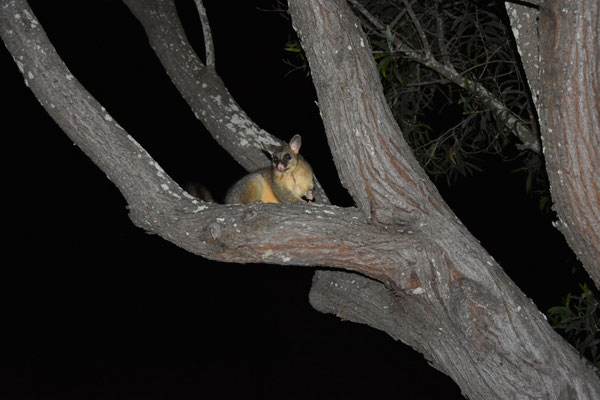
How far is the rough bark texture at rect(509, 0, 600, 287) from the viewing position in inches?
78.9

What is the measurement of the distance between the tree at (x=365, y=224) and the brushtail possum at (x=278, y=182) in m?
1.16

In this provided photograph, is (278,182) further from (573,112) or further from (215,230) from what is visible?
(573,112)

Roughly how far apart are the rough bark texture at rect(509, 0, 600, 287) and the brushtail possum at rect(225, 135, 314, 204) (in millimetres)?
1748

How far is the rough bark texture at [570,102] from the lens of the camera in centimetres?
200

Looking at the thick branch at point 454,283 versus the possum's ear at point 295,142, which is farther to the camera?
the possum's ear at point 295,142

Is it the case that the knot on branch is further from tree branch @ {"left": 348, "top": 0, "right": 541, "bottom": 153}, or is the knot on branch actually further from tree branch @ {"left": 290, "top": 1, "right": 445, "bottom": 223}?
tree branch @ {"left": 348, "top": 0, "right": 541, "bottom": 153}

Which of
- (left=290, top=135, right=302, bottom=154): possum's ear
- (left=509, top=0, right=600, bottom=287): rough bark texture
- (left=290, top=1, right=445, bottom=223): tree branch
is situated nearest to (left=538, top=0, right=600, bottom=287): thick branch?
(left=509, top=0, right=600, bottom=287): rough bark texture

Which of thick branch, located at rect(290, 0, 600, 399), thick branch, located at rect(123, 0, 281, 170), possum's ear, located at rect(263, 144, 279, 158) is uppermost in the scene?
thick branch, located at rect(123, 0, 281, 170)

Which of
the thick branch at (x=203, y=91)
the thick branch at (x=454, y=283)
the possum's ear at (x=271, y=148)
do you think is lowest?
the thick branch at (x=454, y=283)

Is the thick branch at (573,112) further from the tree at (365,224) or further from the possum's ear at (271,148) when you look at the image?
the possum's ear at (271,148)

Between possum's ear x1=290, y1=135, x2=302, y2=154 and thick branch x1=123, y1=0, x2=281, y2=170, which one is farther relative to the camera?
possum's ear x1=290, y1=135, x2=302, y2=154

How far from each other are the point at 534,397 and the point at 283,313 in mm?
7736

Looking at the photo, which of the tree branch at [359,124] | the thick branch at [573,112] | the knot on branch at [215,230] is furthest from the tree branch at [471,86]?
the knot on branch at [215,230]

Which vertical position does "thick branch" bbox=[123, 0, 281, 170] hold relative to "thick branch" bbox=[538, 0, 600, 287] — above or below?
above
